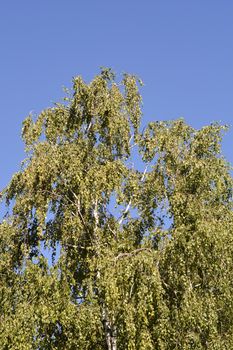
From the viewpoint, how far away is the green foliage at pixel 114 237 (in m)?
A: 14.2

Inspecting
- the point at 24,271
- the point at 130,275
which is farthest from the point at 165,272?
the point at 24,271

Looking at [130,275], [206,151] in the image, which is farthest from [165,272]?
[206,151]

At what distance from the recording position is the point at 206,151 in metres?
19.7

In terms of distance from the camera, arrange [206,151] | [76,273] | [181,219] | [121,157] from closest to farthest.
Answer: [181,219], [76,273], [206,151], [121,157]

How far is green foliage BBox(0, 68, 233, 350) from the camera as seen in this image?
46.8 feet

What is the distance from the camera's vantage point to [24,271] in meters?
16.8

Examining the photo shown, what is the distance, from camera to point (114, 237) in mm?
18719

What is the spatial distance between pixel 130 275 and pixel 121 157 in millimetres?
7549

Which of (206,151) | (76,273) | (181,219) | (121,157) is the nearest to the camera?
(181,219)

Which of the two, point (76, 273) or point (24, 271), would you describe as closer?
point (24, 271)

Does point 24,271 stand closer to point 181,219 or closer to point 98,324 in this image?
point 98,324

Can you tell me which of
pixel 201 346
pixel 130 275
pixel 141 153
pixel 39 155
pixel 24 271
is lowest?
pixel 201 346

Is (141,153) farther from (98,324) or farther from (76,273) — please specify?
(98,324)

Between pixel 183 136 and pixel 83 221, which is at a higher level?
pixel 183 136
